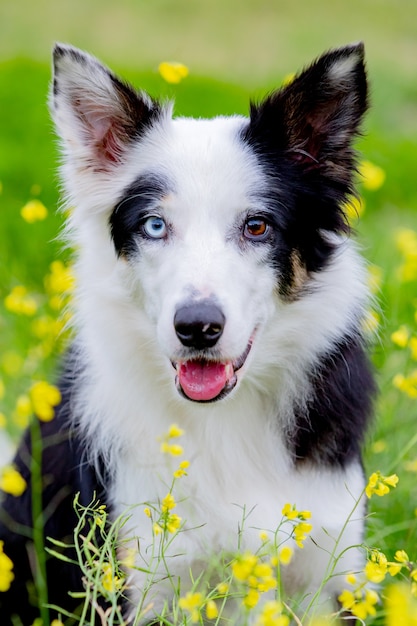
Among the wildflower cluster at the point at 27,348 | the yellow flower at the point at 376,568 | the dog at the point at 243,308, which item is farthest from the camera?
the wildflower cluster at the point at 27,348

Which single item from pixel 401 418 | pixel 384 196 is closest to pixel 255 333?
Answer: pixel 401 418

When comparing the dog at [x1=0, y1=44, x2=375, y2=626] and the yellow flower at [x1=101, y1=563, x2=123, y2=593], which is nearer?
the yellow flower at [x1=101, y1=563, x2=123, y2=593]

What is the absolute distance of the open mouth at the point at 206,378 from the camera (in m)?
2.81

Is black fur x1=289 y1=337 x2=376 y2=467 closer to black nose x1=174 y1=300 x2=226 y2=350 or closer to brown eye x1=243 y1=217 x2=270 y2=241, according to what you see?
brown eye x1=243 y1=217 x2=270 y2=241

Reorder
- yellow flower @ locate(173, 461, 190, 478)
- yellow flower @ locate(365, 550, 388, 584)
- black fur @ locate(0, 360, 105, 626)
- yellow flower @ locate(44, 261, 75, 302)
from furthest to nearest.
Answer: yellow flower @ locate(44, 261, 75, 302) < black fur @ locate(0, 360, 105, 626) < yellow flower @ locate(173, 461, 190, 478) < yellow flower @ locate(365, 550, 388, 584)

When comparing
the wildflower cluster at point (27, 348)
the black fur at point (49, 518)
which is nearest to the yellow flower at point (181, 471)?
the black fur at point (49, 518)

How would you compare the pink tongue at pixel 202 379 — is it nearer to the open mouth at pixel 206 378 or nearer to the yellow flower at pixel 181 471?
the open mouth at pixel 206 378

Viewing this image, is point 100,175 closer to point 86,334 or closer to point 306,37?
point 86,334

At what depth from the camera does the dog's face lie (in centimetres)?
277

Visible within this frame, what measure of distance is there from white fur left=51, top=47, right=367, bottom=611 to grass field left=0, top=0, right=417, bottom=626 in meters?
0.30

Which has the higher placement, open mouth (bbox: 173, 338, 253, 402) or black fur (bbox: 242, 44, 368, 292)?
black fur (bbox: 242, 44, 368, 292)

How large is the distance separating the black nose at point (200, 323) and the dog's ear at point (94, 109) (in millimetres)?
877

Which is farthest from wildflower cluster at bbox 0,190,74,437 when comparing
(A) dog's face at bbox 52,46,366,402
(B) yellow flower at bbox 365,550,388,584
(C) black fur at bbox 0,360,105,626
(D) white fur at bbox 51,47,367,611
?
(B) yellow flower at bbox 365,550,388,584

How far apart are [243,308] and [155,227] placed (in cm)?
46
